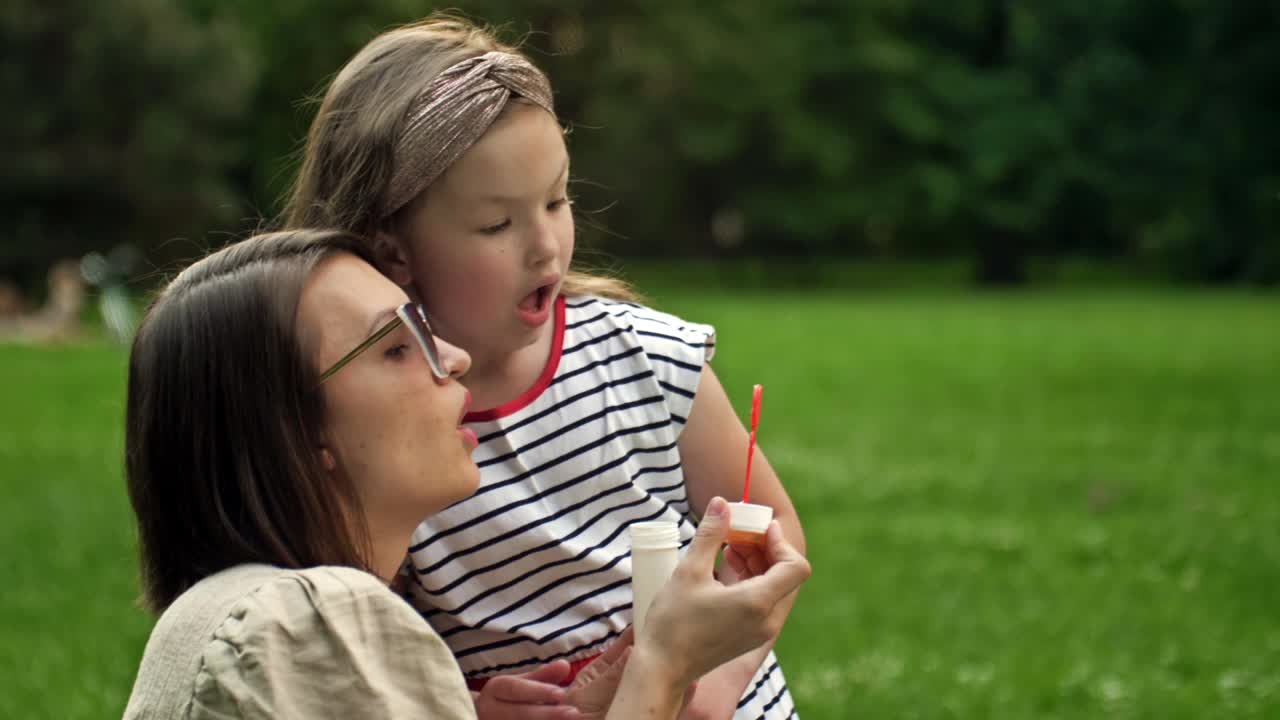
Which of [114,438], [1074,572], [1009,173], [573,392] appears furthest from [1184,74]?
[1009,173]

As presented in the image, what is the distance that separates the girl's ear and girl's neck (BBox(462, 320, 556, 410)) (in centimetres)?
15

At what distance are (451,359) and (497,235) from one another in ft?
1.10

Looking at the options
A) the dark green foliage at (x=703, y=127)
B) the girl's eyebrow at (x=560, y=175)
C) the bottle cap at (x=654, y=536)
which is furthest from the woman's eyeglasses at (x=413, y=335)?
the dark green foliage at (x=703, y=127)

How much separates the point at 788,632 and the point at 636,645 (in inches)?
175

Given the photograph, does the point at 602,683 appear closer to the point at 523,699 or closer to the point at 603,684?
the point at 603,684

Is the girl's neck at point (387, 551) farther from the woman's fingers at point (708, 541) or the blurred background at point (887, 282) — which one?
the blurred background at point (887, 282)

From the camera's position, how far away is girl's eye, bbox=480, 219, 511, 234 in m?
2.12

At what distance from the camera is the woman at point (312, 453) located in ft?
5.49

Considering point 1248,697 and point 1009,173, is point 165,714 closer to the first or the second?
point 1248,697

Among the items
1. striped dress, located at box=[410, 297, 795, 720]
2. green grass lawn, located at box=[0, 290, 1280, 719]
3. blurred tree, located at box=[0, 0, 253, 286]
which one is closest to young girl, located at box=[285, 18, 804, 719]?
striped dress, located at box=[410, 297, 795, 720]

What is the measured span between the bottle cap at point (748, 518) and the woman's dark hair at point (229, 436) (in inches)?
18.4

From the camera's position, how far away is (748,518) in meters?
1.89

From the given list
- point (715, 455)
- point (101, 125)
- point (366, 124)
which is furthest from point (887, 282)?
point (366, 124)

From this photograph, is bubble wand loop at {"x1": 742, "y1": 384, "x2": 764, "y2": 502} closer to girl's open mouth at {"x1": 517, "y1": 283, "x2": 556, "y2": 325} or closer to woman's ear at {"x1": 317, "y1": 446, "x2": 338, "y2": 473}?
girl's open mouth at {"x1": 517, "y1": 283, "x2": 556, "y2": 325}
